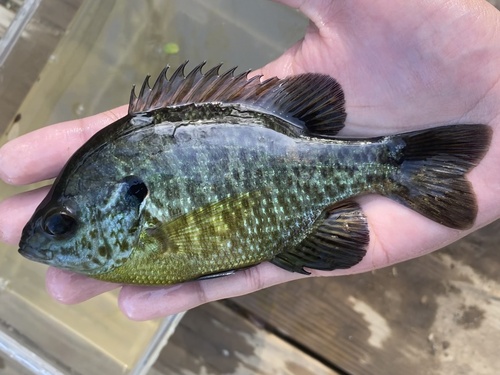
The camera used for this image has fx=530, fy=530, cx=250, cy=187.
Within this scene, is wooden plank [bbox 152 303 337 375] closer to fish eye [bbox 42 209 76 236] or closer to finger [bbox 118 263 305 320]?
finger [bbox 118 263 305 320]

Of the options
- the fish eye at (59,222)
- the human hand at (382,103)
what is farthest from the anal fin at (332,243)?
the fish eye at (59,222)

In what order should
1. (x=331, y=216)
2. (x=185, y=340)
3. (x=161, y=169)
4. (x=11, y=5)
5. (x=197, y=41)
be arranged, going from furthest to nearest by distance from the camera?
(x=197, y=41)
(x=11, y=5)
(x=185, y=340)
(x=331, y=216)
(x=161, y=169)

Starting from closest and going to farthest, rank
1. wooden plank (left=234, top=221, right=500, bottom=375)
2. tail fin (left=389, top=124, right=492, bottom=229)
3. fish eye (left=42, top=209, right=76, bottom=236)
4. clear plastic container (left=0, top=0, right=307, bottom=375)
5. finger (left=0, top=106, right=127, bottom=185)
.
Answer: fish eye (left=42, top=209, right=76, bottom=236) → tail fin (left=389, top=124, right=492, bottom=229) → finger (left=0, top=106, right=127, bottom=185) → wooden plank (left=234, top=221, right=500, bottom=375) → clear plastic container (left=0, top=0, right=307, bottom=375)

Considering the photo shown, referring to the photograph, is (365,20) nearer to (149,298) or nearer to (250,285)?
(250,285)

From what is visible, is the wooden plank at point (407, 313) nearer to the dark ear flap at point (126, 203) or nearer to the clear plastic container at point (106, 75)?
the clear plastic container at point (106, 75)

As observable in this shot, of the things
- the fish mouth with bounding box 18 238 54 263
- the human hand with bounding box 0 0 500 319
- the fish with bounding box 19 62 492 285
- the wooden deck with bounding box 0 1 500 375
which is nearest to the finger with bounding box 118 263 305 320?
the human hand with bounding box 0 0 500 319

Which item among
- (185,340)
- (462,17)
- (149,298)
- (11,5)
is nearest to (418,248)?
(462,17)
